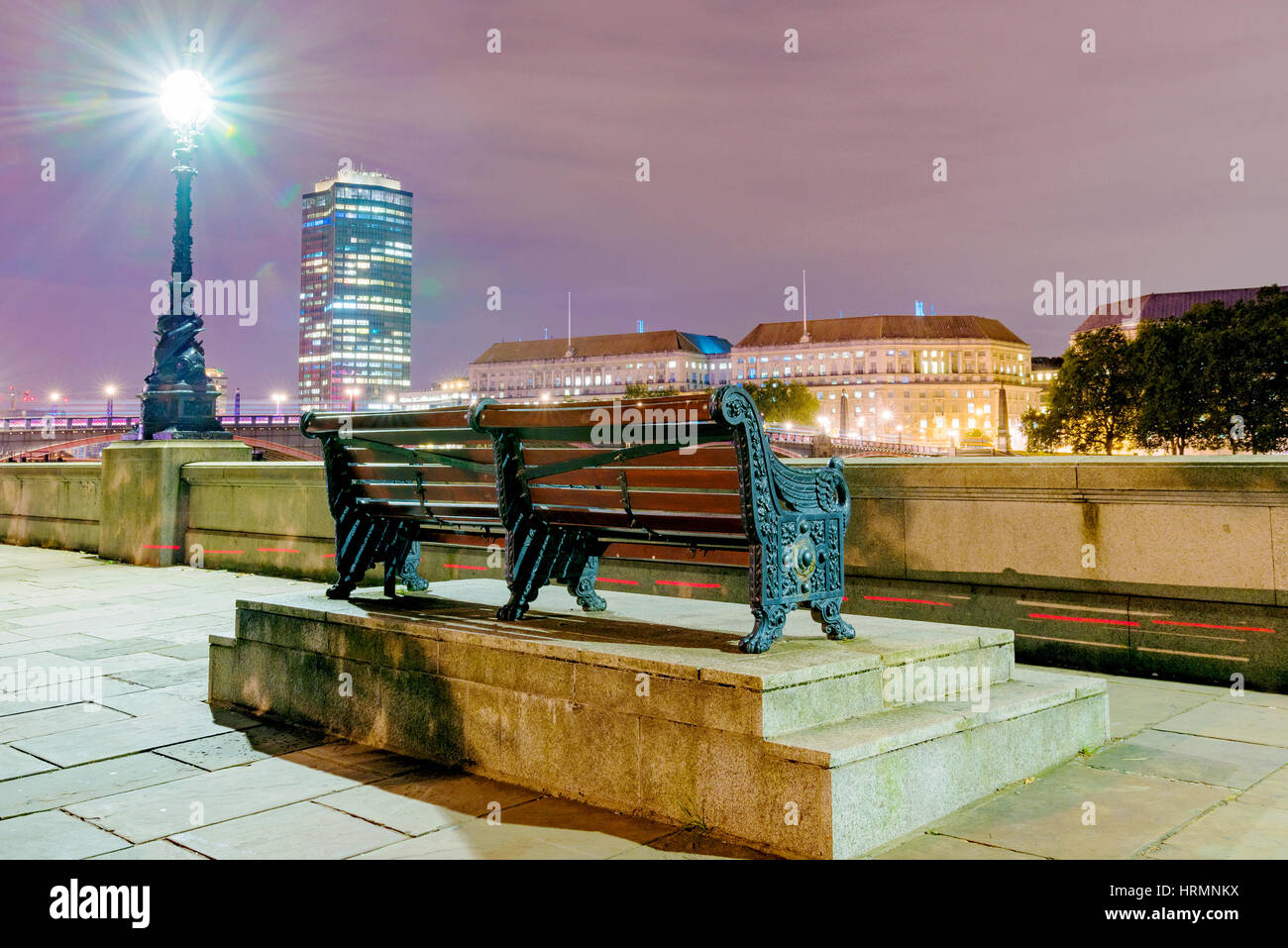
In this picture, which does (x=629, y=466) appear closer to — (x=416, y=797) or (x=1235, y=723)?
(x=416, y=797)

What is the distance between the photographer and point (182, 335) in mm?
17891

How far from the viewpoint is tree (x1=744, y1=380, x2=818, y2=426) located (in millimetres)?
131875

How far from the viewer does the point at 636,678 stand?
3.78m

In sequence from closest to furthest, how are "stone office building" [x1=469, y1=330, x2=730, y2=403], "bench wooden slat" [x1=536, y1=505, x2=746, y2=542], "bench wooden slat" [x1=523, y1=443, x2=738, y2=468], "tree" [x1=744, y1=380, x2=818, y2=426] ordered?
"bench wooden slat" [x1=523, y1=443, x2=738, y2=468] < "bench wooden slat" [x1=536, y1=505, x2=746, y2=542] < "tree" [x1=744, y1=380, x2=818, y2=426] < "stone office building" [x1=469, y1=330, x2=730, y2=403]

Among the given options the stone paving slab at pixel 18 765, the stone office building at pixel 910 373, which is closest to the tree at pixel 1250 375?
the stone paving slab at pixel 18 765

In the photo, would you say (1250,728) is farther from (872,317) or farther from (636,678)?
(872,317)

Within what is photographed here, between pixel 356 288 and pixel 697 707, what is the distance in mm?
159899

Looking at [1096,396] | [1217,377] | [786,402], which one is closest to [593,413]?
[1217,377]

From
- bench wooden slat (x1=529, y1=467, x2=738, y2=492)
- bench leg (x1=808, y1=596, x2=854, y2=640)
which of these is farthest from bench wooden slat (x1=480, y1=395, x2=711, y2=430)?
bench leg (x1=808, y1=596, x2=854, y2=640)

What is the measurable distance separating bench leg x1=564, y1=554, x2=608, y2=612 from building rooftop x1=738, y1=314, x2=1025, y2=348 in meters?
157

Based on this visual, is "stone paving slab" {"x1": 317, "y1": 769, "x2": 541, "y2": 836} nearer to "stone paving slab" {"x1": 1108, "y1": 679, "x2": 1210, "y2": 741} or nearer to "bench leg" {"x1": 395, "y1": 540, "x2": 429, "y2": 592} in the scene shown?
"bench leg" {"x1": 395, "y1": 540, "x2": 429, "y2": 592}
